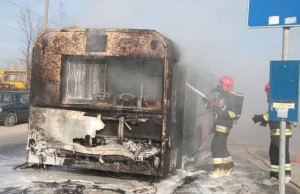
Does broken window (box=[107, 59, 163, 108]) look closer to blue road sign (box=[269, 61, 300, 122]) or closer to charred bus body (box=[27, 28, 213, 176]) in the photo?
charred bus body (box=[27, 28, 213, 176])

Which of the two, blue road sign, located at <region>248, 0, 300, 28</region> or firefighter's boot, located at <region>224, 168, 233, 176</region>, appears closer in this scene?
blue road sign, located at <region>248, 0, 300, 28</region>

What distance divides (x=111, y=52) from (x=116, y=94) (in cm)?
66

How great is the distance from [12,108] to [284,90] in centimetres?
1324

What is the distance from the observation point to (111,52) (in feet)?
18.7

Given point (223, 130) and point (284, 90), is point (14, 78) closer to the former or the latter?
point (223, 130)

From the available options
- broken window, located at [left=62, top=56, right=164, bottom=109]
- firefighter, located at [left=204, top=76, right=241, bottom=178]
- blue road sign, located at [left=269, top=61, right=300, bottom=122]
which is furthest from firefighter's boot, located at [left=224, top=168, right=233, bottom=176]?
blue road sign, located at [left=269, top=61, right=300, bottom=122]

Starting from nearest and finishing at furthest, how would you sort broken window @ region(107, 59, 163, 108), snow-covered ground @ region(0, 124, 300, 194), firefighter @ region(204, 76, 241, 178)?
snow-covered ground @ region(0, 124, 300, 194), broken window @ region(107, 59, 163, 108), firefighter @ region(204, 76, 241, 178)

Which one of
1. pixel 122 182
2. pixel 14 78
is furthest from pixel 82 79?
pixel 14 78

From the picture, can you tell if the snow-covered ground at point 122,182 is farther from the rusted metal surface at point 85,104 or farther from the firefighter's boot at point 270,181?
the rusted metal surface at point 85,104

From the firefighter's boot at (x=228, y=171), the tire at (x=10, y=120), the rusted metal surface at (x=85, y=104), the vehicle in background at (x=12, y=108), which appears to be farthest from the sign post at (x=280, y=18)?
the tire at (x=10, y=120)

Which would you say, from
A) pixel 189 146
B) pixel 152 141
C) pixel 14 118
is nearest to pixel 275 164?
pixel 189 146

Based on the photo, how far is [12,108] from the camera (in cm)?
1540

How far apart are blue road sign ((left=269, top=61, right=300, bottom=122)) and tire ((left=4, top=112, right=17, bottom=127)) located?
13.0 m

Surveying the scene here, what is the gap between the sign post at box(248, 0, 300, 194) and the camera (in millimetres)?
4156
